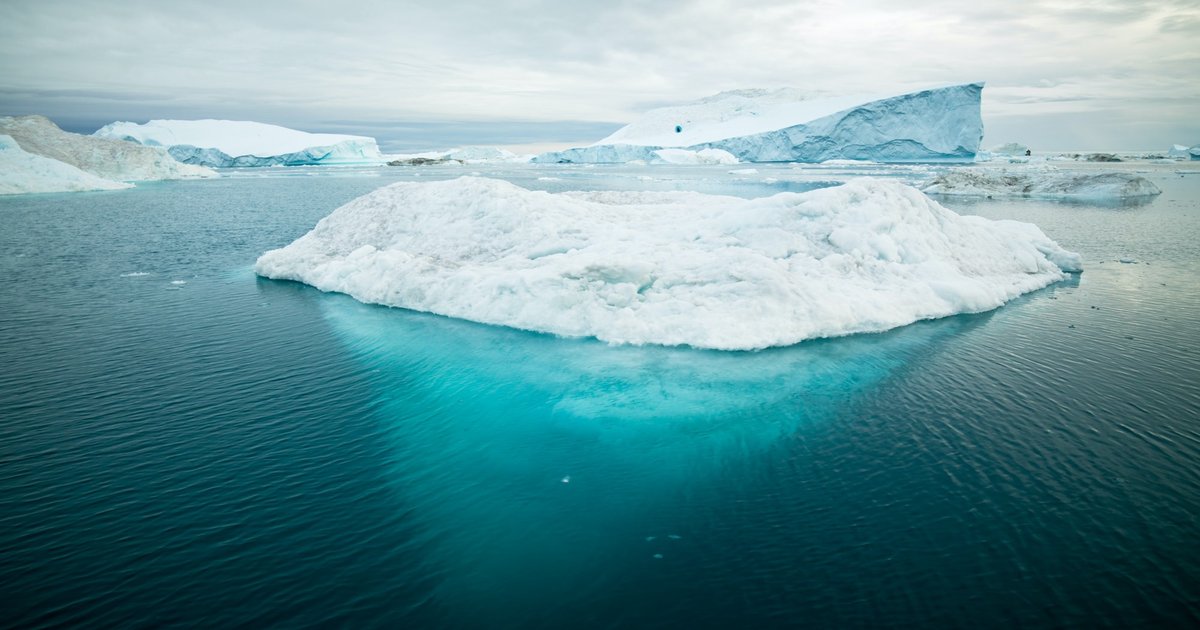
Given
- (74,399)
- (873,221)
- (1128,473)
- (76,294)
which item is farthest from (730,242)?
(76,294)

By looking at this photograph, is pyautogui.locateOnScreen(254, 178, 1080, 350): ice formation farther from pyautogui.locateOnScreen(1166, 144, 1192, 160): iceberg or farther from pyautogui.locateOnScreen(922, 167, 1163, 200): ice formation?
pyautogui.locateOnScreen(1166, 144, 1192, 160): iceberg

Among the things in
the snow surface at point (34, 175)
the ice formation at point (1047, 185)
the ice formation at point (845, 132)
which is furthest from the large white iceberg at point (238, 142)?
the ice formation at point (1047, 185)

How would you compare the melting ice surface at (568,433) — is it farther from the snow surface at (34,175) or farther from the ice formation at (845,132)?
the ice formation at (845,132)

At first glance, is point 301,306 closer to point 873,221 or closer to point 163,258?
point 163,258

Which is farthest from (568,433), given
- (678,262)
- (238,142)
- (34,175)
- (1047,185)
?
(238,142)

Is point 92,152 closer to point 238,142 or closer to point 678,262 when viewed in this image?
point 238,142

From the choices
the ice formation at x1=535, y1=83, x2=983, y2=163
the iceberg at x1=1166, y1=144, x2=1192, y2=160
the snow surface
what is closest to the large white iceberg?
the ice formation at x1=535, y1=83, x2=983, y2=163
